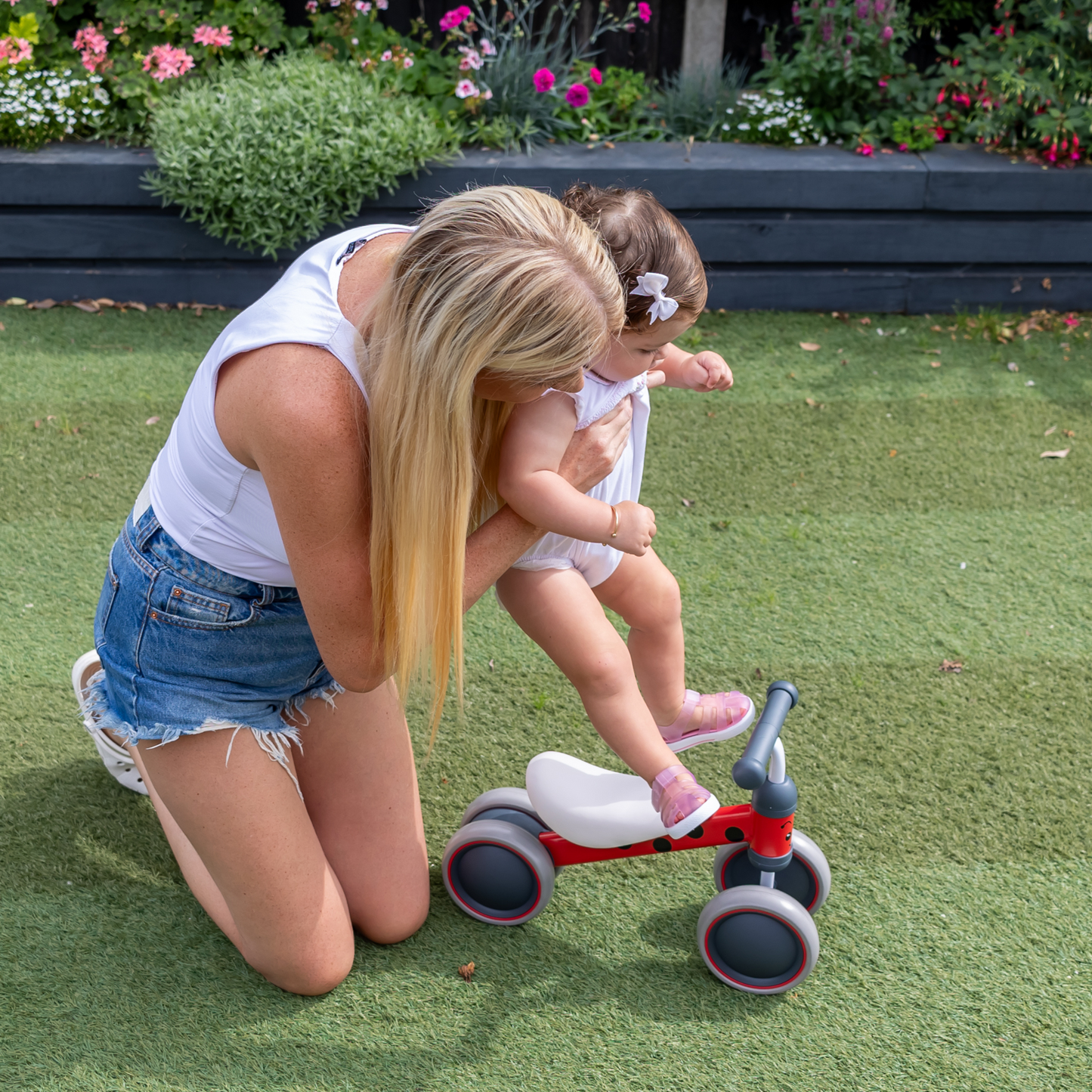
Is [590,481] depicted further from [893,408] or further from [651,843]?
[893,408]

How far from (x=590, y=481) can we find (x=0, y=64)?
4551 millimetres

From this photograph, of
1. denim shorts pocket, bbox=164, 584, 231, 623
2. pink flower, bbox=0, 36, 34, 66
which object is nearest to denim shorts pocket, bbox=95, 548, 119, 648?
denim shorts pocket, bbox=164, 584, 231, 623

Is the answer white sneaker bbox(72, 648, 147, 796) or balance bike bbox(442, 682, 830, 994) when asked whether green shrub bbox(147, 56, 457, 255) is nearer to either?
white sneaker bbox(72, 648, 147, 796)

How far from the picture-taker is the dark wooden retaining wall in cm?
498

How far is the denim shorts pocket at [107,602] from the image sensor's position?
2.14 meters

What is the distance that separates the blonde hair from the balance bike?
2.15ft

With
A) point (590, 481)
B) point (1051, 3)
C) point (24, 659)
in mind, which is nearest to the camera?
point (590, 481)

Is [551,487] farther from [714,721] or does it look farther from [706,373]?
[714,721]

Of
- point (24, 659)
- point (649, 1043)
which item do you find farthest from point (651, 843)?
point (24, 659)

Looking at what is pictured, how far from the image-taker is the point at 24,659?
3105mm

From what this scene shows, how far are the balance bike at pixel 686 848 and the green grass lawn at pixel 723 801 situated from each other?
0.28ft

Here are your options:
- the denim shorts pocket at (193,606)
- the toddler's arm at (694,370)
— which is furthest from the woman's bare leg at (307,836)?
the toddler's arm at (694,370)

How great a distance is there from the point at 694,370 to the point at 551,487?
2.09 feet

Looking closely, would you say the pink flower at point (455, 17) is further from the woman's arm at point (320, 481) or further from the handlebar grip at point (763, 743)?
the handlebar grip at point (763, 743)
